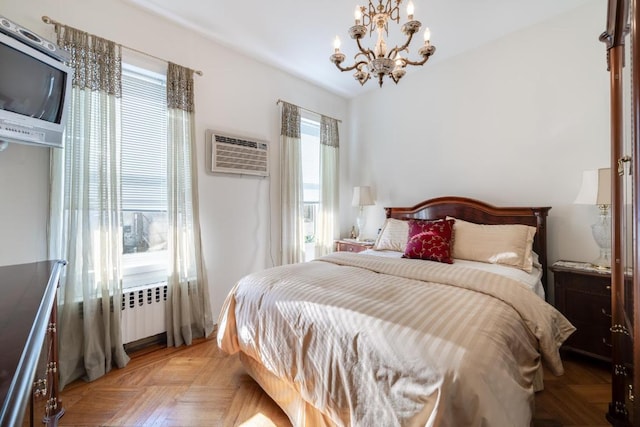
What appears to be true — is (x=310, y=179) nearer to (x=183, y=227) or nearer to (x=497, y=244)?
(x=183, y=227)

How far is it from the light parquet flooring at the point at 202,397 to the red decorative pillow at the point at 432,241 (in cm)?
107

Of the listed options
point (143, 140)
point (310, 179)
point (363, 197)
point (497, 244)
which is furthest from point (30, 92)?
point (497, 244)

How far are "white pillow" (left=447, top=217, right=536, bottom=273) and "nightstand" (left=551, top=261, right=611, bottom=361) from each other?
0.29 metres

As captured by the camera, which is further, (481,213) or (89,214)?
(481,213)

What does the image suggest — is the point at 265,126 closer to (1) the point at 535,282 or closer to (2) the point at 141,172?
(2) the point at 141,172

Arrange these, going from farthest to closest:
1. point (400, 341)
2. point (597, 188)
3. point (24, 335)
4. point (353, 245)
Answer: point (353, 245), point (597, 188), point (400, 341), point (24, 335)

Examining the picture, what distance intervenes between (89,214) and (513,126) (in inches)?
148

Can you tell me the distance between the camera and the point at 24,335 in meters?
0.61

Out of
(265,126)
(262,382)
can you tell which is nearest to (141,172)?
(265,126)

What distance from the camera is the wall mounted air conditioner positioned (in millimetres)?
2734

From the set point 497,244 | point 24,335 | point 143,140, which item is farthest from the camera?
point 143,140

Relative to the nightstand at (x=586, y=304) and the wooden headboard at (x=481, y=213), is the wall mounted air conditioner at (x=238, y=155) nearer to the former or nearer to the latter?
the wooden headboard at (x=481, y=213)

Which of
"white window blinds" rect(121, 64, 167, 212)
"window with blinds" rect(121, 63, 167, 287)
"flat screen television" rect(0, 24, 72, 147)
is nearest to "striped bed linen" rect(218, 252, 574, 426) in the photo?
"window with blinds" rect(121, 63, 167, 287)

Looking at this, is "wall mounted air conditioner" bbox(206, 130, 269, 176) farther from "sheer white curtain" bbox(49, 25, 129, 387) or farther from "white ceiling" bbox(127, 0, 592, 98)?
"white ceiling" bbox(127, 0, 592, 98)
